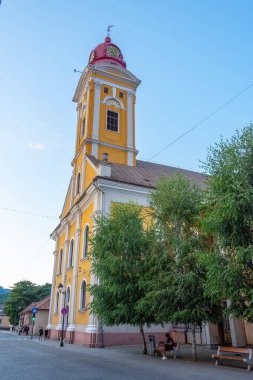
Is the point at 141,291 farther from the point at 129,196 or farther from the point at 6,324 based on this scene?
the point at 6,324

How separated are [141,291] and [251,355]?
575 centimetres

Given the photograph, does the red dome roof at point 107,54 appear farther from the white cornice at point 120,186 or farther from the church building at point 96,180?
the white cornice at point 120,186

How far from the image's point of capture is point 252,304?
37.8 ft

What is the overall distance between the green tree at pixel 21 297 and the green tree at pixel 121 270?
5197cm

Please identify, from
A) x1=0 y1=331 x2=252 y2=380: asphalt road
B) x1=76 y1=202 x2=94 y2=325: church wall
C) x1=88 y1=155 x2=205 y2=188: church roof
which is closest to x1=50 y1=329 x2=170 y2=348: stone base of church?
x1=76 y1=202 x2=94 y2=325: church wall

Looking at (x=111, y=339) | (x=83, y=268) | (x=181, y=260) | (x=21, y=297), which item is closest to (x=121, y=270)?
(x=181, y=260)

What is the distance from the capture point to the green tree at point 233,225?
11.8 metres

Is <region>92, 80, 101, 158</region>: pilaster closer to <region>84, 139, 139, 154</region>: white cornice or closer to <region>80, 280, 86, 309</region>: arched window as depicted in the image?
<region>84, 139, 139, 154</region>: white cornice

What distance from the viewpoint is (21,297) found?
Answer: 212 ft

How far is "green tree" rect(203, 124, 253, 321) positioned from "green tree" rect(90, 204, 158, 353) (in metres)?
4.14

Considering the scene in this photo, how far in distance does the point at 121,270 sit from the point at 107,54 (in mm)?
28055

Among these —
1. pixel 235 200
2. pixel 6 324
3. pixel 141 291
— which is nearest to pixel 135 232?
pixel 141 291

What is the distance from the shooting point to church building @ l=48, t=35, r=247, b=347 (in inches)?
960

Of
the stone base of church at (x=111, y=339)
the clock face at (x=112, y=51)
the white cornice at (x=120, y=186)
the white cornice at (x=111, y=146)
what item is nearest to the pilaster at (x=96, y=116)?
the white cornice at (x=111, y=146)
